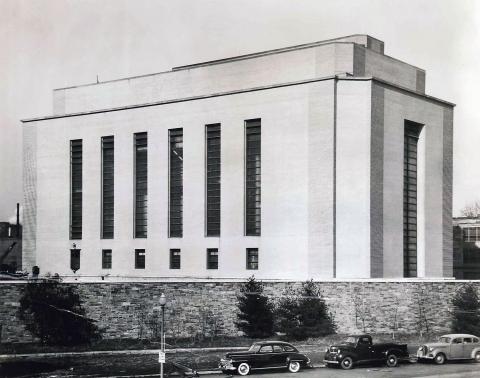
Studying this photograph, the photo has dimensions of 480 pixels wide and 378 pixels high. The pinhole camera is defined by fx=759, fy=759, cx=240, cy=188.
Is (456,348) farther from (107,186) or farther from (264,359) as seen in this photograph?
(107,186)

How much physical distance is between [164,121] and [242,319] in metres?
19.1

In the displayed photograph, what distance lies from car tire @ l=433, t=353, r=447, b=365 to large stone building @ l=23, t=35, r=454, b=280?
14.8 meters

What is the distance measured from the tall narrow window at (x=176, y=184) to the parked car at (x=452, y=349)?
2577cm

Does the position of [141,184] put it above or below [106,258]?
above

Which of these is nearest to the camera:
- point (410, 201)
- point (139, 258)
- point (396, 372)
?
point (396, 372)

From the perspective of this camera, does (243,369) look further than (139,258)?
No

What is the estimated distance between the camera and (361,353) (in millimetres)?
31875

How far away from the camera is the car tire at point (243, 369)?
1193 inches

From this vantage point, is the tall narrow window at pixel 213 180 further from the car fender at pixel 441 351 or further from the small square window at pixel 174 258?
the car fender at pixel 441 351

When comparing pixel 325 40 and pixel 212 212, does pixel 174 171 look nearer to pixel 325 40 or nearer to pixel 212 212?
pixel 212 212

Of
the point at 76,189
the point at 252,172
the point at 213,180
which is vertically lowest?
the point at 76,189

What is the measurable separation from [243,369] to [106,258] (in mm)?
29960

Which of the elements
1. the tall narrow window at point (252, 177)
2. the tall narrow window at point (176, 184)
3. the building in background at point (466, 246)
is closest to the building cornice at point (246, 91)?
the tall narrow window at point (252, 177)

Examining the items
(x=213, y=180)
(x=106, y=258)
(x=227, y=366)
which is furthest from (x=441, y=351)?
(x=106, y=258)
